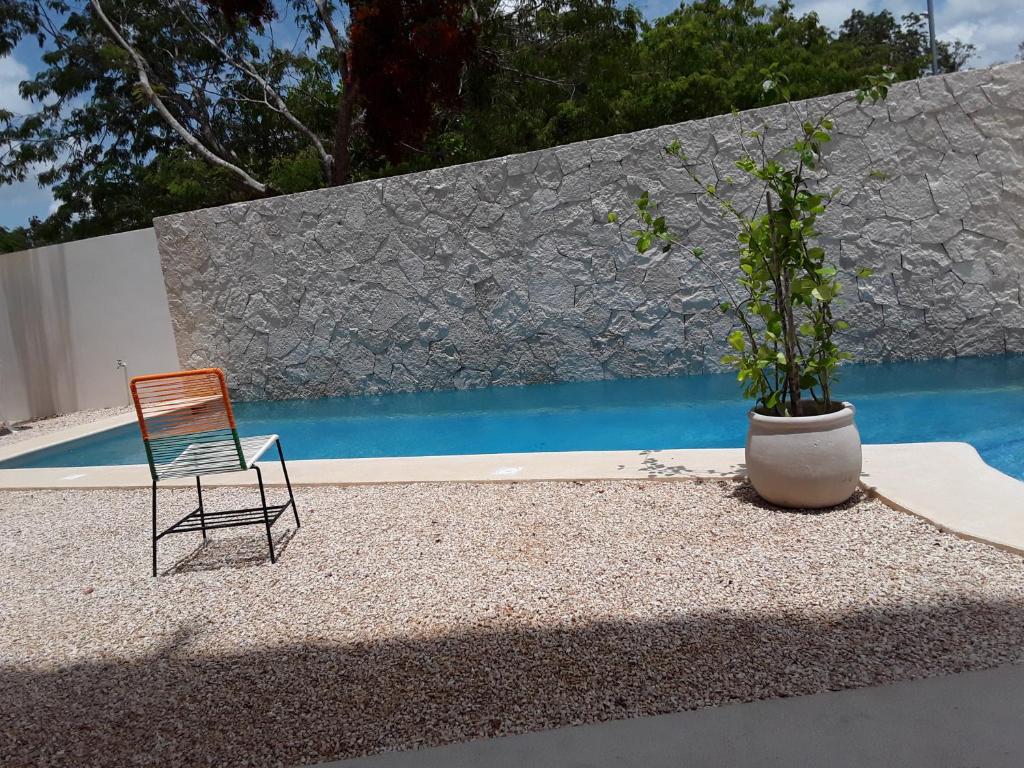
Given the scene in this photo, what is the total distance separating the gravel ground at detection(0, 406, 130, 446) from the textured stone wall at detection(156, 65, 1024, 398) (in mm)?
1294

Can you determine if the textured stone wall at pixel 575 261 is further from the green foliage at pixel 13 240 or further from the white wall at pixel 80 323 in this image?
the green foliage at pixel 13 240

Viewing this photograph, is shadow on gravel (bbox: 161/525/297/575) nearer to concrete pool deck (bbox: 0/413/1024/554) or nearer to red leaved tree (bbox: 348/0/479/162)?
concrete pool deck (bbox: 0/413/1024/554)

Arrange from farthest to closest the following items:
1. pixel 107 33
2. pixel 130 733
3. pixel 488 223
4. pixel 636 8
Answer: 1. pixel 107 33
2. pixel 636 8
3. pixel 488 223
4. pixel 130 733

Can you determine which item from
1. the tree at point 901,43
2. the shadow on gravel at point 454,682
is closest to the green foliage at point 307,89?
the tree at point 901,43

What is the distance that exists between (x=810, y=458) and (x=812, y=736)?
1.65 m

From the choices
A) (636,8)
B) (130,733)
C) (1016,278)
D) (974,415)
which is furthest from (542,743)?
(636,8)

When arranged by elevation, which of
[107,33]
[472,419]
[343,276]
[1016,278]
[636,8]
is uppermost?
[107,33]

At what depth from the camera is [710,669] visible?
90.0 inches

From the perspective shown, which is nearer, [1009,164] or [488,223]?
[1009,164]

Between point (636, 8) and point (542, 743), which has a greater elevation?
point (636, 8)

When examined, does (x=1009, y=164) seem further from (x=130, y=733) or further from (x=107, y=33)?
(x=107, y=33)

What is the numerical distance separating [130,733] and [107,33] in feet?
53.3

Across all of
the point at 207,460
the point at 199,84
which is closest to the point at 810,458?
the point at 207,460

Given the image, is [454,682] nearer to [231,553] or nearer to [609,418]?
[231,553]
